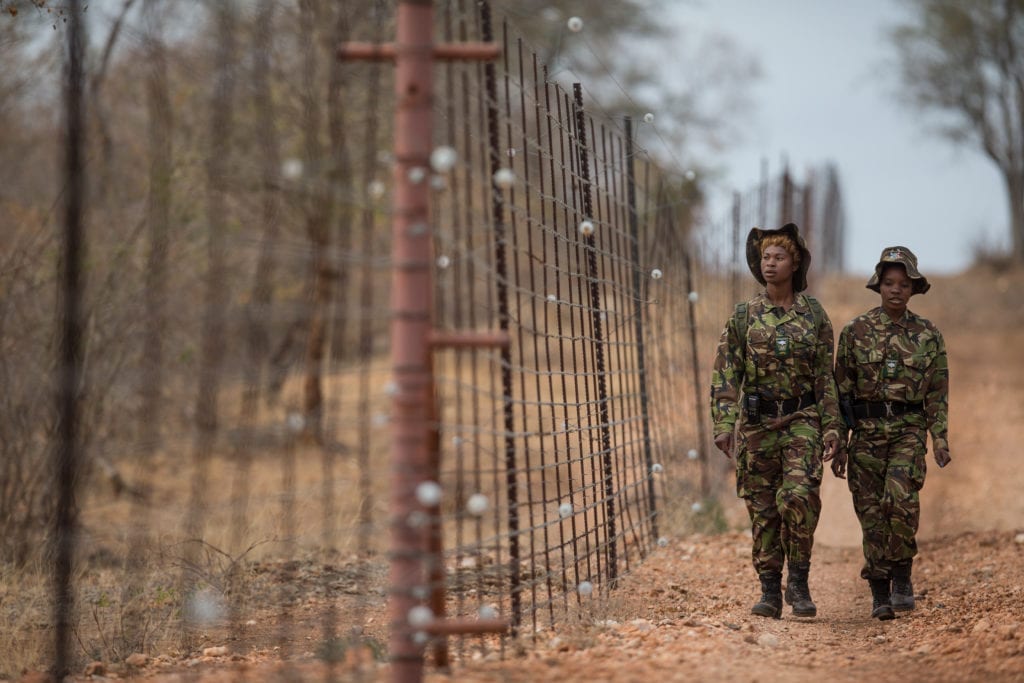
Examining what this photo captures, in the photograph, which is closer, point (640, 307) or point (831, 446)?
point (831, 446)

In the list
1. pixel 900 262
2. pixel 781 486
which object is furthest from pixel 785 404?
pixel 900 262

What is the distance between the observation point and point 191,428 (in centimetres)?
1416

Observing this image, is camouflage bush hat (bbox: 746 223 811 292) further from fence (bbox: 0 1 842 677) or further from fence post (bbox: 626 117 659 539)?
fence post (bbox: 626 117 659 539)

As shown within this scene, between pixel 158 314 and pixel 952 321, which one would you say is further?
pixel 952 321

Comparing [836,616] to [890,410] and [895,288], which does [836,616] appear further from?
[895,288]

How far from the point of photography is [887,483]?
233 inches

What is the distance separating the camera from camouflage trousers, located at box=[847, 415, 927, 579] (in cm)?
588

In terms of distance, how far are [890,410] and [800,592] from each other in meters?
1.01

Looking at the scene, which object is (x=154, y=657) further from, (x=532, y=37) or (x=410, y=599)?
(x=532, y=37)

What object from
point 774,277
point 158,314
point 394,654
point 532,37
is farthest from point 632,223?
point 532,37

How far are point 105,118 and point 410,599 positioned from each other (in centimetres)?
979

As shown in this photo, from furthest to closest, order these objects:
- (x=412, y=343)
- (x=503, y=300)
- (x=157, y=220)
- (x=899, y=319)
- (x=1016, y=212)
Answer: (x=1016, y=212) < (x=157, y=220) < (x=899, y=319) < (x=503, y=300) < (x=412, y=343)

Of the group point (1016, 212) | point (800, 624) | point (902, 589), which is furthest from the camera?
point (1016, 212)

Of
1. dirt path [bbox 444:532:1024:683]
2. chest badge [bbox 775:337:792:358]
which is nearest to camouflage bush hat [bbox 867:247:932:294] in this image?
chest badge [bbox 775:337:792:358]
